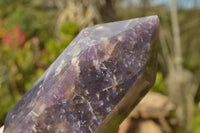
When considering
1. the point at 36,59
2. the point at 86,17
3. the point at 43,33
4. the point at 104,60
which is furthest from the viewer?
the point at 43,33

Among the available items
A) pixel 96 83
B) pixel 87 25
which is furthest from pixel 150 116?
pixel 96 83

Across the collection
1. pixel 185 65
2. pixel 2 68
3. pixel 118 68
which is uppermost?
pixel 118 68

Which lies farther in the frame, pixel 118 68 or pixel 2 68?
pixel 2 68

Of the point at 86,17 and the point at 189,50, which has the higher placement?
the point at 86,17

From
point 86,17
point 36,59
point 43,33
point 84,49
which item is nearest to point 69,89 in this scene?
point 84,49

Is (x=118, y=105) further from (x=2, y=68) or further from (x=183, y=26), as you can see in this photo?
(x=183, y=26)

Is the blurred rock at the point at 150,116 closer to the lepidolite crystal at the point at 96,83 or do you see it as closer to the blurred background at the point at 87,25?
the blurred background at the point at 87,25

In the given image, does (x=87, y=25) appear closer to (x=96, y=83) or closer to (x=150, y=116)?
(x=150, y=116)

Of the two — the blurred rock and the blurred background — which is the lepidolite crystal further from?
the blurred rock

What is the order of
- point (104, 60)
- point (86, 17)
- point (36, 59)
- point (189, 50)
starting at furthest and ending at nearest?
point (189, 50) → point (36, 59) → point (86, 17) → point (104, 60)
